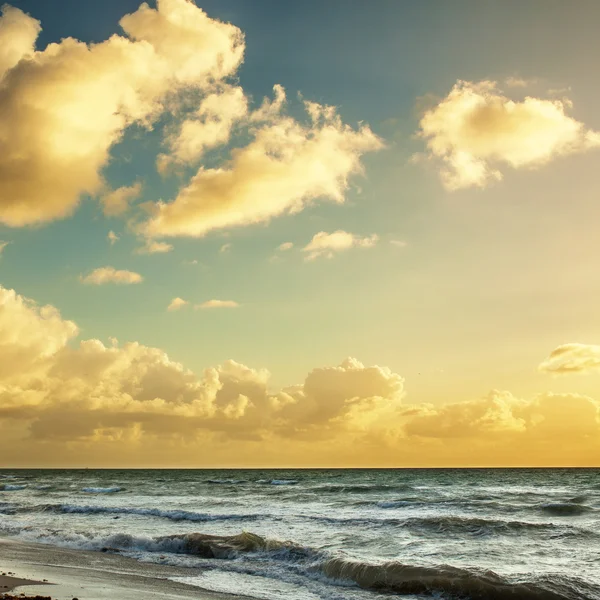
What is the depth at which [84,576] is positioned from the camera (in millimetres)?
16156

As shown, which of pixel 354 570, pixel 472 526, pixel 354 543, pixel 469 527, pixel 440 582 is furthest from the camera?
pixel 472 526

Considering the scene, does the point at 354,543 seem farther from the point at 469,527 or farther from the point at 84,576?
the point at 84,576

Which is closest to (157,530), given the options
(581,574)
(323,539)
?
(323,539)

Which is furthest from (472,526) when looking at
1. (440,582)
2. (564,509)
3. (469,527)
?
(564,509)

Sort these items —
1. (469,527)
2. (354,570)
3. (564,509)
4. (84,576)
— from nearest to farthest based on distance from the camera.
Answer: (84,576) < (354,570) < (469,527) < (564,509)

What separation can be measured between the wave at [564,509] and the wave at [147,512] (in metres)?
18.0

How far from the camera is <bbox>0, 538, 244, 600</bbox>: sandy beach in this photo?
13305 millimetres

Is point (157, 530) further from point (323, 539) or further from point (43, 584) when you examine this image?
point (43, 584)

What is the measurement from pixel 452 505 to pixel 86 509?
23970 millimetres

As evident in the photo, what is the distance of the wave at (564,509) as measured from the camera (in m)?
34.4

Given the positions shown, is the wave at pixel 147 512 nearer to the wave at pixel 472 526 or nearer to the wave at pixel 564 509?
the wave at pixel 472 526

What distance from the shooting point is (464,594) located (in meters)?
15.1

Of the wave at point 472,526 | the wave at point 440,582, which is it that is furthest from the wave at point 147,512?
the wave at point 440,582

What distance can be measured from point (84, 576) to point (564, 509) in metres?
30.6
